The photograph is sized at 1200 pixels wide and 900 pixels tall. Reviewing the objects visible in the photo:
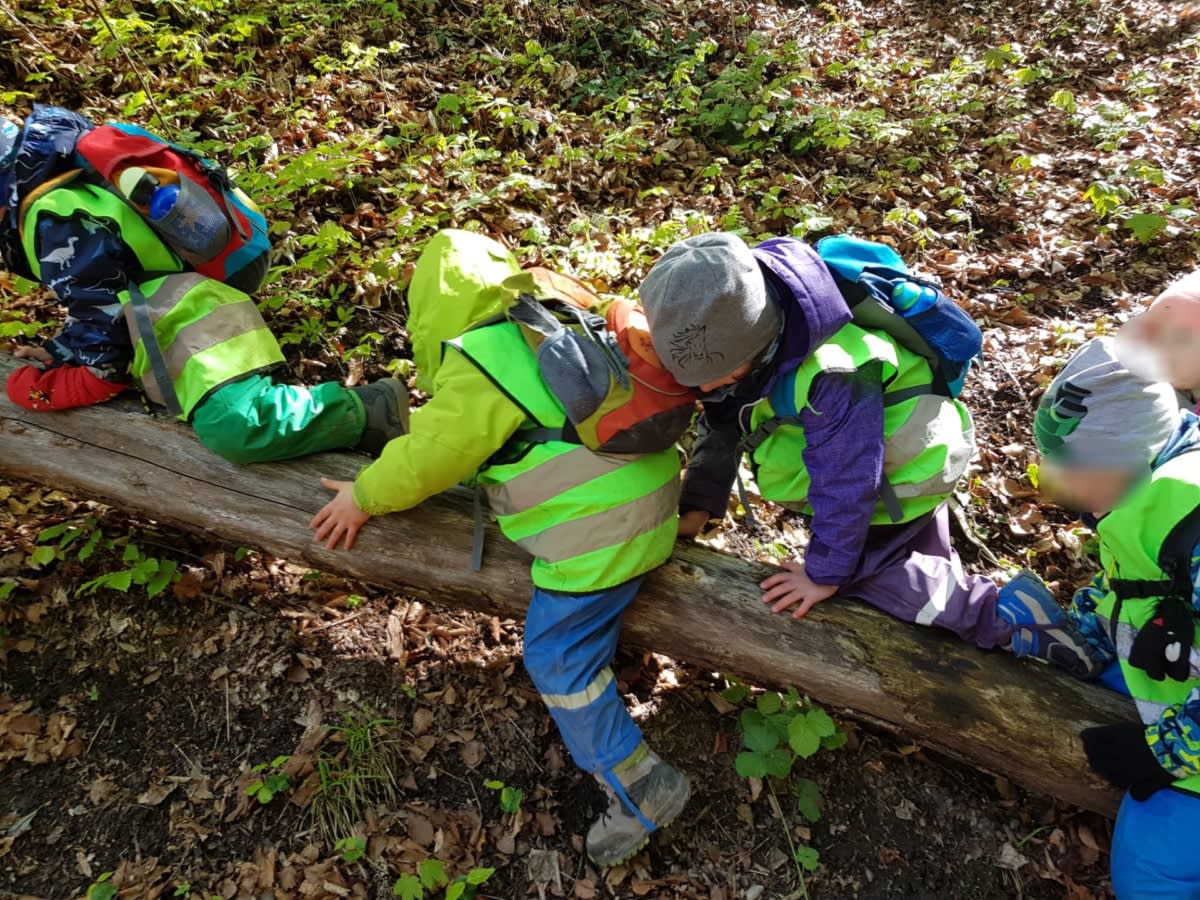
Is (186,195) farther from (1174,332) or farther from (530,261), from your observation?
(1174,332)

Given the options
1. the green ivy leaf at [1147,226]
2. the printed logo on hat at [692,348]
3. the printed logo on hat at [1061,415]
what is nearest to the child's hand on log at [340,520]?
the printed logo on hat at [692,348]

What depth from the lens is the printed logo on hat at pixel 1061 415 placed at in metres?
2.32

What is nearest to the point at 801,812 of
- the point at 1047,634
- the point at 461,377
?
the point at 1047,634

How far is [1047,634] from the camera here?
9.66ft

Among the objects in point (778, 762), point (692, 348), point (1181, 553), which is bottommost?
point (778, 762)

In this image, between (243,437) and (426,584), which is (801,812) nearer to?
(426,584)

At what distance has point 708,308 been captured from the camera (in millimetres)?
2244

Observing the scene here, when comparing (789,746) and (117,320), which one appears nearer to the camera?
(789,746)

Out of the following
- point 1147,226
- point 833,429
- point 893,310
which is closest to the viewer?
point 833,429

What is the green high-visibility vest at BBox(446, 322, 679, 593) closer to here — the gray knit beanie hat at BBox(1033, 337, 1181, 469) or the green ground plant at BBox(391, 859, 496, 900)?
the green ground plant at BBox(391, 859, 496, 900)

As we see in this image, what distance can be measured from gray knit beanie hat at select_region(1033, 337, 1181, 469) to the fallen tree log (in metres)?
1.00

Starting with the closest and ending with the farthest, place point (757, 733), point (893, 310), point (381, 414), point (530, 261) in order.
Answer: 1. point (893, 310)
2. point (757, 733)
3. point (381, 414)
4. point (530, 261)

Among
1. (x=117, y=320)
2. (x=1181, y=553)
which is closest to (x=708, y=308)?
(x=1181, y=553)

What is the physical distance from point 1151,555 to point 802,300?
1.37 meters
